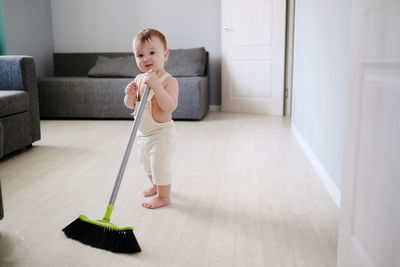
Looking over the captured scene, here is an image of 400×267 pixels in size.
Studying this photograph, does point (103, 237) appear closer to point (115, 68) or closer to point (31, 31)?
point (115, 68)

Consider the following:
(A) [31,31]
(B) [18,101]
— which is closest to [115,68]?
(A) [31,31]

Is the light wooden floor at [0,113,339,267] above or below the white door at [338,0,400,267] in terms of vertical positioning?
below

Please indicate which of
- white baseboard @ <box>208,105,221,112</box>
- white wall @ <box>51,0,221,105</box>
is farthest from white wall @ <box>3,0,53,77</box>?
white baseboard @ <box>208,105,221,112</box>

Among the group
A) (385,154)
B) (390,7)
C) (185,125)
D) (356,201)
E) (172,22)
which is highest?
(172,22)

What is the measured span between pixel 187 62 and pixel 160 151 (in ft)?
8.77

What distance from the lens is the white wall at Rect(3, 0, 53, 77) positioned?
12.6 ft

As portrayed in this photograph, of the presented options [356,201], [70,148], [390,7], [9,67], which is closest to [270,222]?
[356,201]

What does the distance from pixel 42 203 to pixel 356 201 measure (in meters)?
1.26

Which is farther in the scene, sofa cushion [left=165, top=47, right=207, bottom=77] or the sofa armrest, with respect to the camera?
sofa cushion [left=165, top=47, right=207, bottom=77]

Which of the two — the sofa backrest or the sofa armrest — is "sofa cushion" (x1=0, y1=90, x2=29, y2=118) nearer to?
the sofa armrest

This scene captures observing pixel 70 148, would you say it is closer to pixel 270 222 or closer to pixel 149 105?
pixel 149 105

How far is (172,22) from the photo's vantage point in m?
4.45

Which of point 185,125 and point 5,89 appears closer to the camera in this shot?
point 5,89

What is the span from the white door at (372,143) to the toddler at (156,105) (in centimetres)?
71
